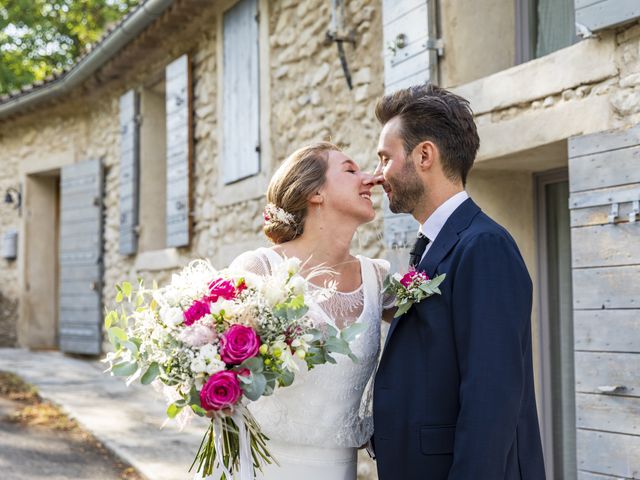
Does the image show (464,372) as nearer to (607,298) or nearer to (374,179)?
(374,179)

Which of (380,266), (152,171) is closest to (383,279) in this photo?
(380,266)

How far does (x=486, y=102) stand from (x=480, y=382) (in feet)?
8.46

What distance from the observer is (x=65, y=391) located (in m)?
8.41

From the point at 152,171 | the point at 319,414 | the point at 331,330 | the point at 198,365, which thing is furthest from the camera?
the point at 152,171

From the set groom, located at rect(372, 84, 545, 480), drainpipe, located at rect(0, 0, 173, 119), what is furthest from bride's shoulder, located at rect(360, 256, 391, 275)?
drainpipe, located at rect(0, 0, 173, 119)

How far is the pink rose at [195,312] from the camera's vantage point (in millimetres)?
2246

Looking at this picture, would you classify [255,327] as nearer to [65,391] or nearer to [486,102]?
[486,102]

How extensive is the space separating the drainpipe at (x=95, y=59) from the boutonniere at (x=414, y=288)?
604 centimetres

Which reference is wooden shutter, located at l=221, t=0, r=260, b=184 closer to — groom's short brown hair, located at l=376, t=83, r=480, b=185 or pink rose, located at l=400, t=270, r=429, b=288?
groom's short brown hair, located at l=376, t=83, r=480, b=185

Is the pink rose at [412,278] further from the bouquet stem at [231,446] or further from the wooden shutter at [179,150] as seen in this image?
the wooden shutter at [179,150]

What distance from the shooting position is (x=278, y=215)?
286cm

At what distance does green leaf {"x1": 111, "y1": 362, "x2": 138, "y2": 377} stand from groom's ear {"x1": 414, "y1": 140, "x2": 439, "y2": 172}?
983 mm

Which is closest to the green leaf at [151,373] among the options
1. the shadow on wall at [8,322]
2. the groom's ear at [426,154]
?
the groom's ear at [426,154]

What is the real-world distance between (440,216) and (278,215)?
0.63 metres
